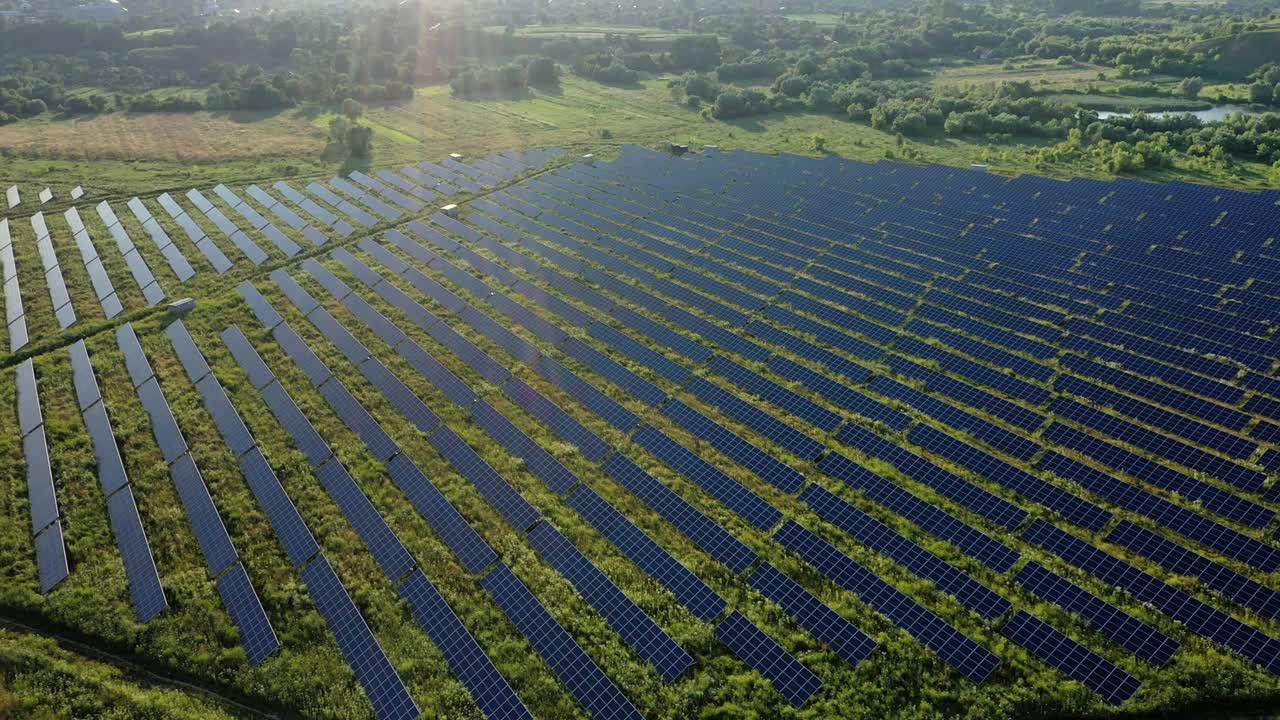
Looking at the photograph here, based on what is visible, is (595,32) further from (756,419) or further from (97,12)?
(756,419)

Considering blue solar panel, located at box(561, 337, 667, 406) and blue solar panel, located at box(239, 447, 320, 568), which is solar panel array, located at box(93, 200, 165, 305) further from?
blue solar panel, located at box(561, 337, 667, 406)

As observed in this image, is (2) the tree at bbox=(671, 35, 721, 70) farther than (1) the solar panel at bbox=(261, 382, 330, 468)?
Yes

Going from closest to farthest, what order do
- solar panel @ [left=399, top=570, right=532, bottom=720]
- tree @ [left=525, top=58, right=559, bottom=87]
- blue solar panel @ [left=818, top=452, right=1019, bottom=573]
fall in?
solar panel @ [left=399, top=570, right=532, bottom=720], blue solar panel @ [left=818, top=452, right=1019, bottom=573], tree @ [left=525, top=58, right=559, bottom=87]

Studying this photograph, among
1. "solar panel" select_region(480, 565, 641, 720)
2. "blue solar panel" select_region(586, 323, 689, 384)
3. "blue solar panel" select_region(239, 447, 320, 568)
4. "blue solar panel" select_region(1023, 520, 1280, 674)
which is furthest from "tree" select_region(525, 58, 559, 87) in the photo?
"blue solar panel" select_region(1023, 520, 1280, 674)

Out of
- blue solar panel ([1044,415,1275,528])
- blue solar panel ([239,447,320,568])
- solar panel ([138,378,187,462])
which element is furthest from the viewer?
solar panel ([138,378,187,462])

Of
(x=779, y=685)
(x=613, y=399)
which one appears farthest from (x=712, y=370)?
(x=779, y=685)
